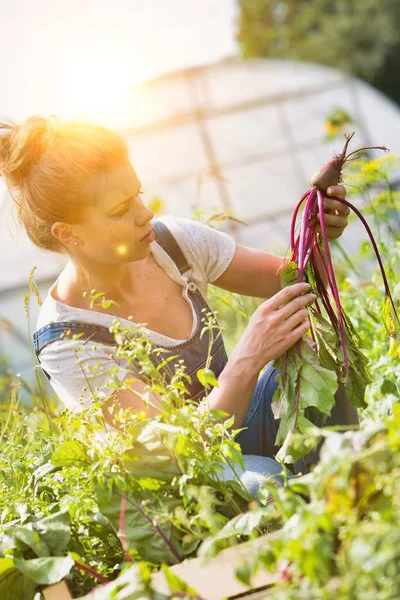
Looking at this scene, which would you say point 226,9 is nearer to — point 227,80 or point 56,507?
point 227,80

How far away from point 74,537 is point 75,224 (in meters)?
0.75

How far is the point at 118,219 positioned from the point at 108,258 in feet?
0.37

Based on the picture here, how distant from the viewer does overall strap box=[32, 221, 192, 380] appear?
6.36 feet

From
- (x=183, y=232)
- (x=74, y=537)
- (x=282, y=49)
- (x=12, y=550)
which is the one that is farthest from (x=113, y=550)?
(x=282, y=49)

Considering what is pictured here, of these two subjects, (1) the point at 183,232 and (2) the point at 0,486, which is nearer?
(2) the point at 0,486

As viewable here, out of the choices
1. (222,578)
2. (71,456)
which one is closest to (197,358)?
(71,456)

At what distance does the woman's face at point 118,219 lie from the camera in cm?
187

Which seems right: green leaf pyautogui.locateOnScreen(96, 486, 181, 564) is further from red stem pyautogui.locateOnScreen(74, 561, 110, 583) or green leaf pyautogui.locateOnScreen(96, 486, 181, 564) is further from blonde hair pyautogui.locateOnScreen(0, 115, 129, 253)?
blonde hair pyautogui.locateOnScreen(0, 115, 129, 253)

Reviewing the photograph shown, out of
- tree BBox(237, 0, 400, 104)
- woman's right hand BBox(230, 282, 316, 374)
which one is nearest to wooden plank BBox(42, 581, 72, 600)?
woman's right hand BBox(230, 282, 316, 374)

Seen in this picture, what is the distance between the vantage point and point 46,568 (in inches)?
50.0

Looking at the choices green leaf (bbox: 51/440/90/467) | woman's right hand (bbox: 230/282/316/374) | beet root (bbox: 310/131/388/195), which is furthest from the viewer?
beet root (bbox: 310/131/388/195)

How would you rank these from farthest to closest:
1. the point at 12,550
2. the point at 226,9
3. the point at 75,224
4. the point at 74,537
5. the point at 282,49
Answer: the point at 282,49 < the point at 226,9 < the point at 75,224 < the point at 74,537 < the point at 12,550

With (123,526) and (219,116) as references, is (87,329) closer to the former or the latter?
(123,526)

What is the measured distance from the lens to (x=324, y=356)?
161 cm
